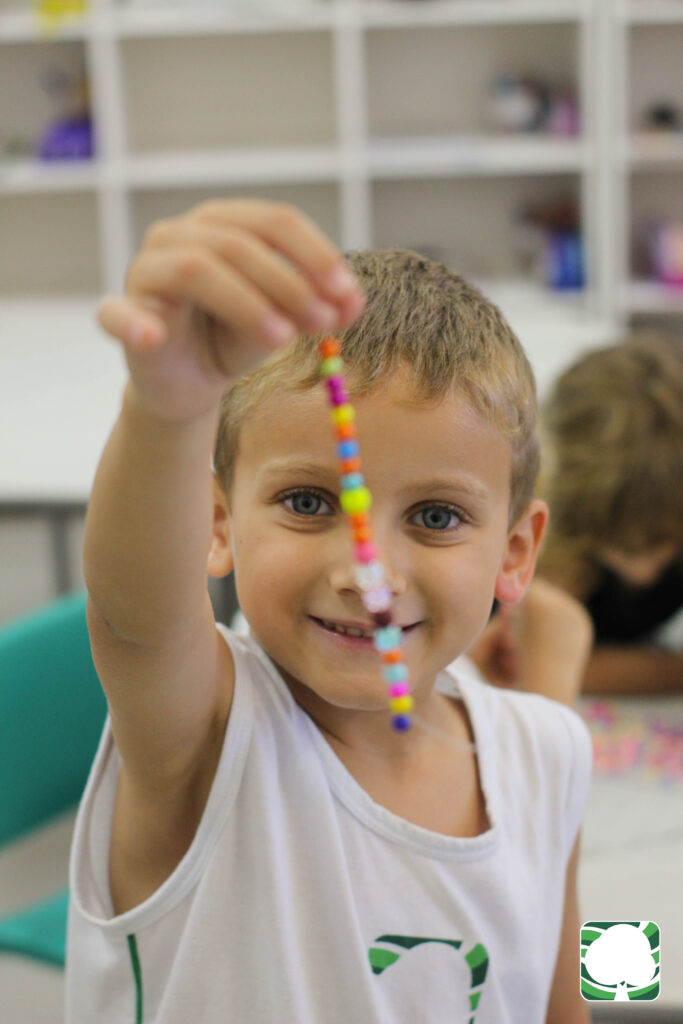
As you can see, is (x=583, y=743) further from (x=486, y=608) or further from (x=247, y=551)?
(x=247, y=551)

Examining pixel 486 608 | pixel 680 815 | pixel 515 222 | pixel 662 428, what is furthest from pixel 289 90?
pixel 486 608

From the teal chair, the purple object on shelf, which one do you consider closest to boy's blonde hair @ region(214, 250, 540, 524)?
the teal chair

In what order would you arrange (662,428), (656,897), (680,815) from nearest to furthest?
(656,897) < (680,815) < (662,428)

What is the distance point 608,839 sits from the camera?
113 cm

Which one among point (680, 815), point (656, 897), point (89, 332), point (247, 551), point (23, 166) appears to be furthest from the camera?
point (23, 166)

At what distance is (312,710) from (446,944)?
6.3 inches

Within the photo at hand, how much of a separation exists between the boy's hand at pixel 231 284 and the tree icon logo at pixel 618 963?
0.48m

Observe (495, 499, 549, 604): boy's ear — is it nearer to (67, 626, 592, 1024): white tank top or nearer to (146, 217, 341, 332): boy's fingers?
(67, 626, 592, 1024): white tank top

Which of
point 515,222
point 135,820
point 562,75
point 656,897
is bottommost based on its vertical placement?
point 656,897

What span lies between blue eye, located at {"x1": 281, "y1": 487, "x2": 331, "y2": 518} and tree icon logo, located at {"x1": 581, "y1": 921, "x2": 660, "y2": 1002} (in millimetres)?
345

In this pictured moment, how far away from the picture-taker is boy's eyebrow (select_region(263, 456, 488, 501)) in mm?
608

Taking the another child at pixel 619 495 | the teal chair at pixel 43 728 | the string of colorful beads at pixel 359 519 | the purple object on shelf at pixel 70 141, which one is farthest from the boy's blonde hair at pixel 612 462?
the purple object on shelf at pixel 70 141

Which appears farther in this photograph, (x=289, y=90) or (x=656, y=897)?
(x=289, y=90)

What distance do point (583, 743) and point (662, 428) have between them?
79cm
